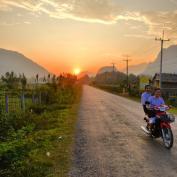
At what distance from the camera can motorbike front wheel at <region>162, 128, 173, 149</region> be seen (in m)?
9.87

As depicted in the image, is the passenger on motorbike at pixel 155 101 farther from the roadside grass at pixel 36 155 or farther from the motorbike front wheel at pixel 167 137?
the roadside grass at pixel 36 155

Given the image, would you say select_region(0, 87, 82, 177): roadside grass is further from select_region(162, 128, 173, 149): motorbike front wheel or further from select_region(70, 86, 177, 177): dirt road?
select_region(162, 128, 173, 149): motorbike front wheel

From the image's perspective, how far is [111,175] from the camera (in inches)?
277

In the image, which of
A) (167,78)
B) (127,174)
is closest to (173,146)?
(127,174)

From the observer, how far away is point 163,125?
10555mm

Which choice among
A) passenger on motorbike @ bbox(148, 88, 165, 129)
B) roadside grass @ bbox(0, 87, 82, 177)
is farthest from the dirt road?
passenger on motorbike @ bbox(148, 88, 165, 129)

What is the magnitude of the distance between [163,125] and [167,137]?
0.54 meters

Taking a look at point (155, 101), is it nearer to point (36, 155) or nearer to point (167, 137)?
point (167, 137)

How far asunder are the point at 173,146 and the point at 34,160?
4.44 m

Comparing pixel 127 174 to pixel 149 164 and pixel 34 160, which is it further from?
pixel 34 160

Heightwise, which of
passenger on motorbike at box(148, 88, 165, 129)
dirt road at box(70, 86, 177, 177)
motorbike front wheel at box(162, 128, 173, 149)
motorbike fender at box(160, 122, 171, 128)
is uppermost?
passenger on motorbike at box(148, 88, 165, 129)

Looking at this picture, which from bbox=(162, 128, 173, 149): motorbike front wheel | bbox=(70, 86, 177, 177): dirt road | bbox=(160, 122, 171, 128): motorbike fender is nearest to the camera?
bbox=(70, 86, 177, 177): dirt road

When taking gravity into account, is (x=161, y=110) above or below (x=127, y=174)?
above

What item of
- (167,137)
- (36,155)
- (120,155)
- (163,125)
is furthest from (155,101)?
(36,155)
